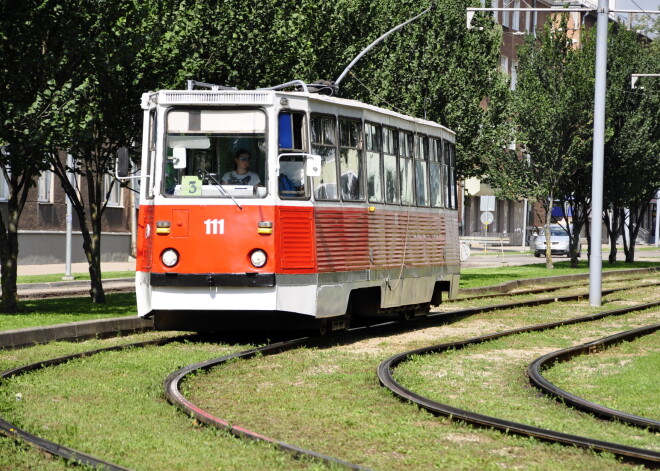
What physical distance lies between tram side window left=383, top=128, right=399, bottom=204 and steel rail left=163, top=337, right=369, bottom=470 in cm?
282

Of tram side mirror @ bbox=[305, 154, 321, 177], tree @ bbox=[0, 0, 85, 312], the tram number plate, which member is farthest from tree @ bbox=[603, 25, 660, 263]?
the tram number plate

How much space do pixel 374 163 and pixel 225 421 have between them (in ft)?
28.3

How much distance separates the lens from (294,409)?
989cm

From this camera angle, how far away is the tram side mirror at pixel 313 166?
1467 centimetres

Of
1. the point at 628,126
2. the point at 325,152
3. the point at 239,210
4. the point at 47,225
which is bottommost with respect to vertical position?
the point at 47,225

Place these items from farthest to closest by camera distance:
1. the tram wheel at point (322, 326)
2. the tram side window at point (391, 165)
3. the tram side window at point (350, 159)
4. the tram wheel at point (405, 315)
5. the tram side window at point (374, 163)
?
1. the tram wheel at point (405, 315)
2. the tram side window at point (391, 165)
3. the tram side window at point (374, 163)
4. the tram side window at point (350, 159)
5. the tram wheel at point (322, 326)

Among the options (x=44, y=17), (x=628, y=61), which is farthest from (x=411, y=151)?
(x=628, y=61)

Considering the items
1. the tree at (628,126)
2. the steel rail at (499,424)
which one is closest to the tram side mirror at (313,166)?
the steel rail at (499,424)

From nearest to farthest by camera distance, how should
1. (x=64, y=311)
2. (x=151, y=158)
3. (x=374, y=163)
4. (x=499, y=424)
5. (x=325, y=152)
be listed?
(x=499, y=424) → (x=151, y=158) → (x=325, y=152) → (x=374, y=163) → (x=64, y=311)

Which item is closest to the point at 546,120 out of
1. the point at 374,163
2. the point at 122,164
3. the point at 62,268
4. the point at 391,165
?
the point at 62,268

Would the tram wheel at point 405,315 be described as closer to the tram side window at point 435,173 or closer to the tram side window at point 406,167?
the tram side window at point 435,173

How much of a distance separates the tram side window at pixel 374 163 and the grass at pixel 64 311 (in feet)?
14.9

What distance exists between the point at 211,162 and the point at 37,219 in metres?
28.9

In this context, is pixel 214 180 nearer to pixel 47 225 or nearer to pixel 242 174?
pixel 242 174
